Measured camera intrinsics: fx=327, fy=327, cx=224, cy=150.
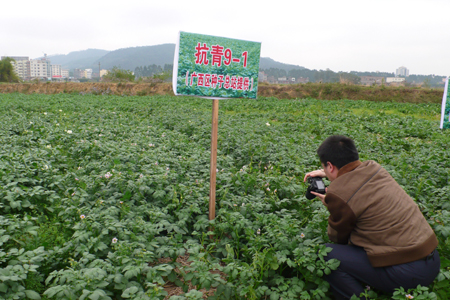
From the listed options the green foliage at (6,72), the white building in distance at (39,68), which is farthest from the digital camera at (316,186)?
the white building in distance at (39,68)

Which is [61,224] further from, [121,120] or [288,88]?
[288,88]

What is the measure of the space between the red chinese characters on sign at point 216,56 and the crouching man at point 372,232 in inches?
53.2

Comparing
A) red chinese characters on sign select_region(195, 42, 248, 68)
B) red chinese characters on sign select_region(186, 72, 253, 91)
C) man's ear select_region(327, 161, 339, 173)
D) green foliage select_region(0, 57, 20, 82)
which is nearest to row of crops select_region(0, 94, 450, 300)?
man's ear select_region(327, 161, 339, 173)

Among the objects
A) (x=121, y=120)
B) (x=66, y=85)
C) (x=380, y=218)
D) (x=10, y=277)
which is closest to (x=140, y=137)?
(x=121, y=120)

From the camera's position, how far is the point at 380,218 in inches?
95.3

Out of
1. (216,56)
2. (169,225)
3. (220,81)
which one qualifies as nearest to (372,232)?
(169,225)

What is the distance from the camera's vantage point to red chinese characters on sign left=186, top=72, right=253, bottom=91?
3.23 meters

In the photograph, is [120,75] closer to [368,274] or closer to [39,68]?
[368,274]

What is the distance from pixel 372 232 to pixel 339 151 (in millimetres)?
658

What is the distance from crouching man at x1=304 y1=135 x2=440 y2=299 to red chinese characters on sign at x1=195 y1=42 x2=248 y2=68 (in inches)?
53.2

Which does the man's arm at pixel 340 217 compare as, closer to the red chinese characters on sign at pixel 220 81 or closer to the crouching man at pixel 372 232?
the crouching man at pixel 372 232

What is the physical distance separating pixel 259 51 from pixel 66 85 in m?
45.2

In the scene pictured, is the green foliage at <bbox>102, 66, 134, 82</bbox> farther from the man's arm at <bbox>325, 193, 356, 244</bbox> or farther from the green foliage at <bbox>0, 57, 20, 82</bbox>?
the man's arm at <bbox>325, 193, 356, 244</bbox>

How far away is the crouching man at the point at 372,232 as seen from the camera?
7.83ft
